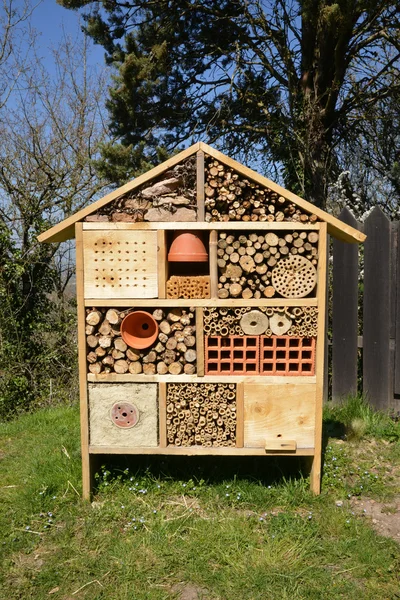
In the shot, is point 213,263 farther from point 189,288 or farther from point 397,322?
point 397,322

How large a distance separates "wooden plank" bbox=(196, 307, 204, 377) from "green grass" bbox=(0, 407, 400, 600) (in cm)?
100

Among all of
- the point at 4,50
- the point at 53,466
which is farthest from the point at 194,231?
the point at 4,50

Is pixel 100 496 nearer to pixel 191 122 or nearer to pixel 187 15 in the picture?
pixel 191 122

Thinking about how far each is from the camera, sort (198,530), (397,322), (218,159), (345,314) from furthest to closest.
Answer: (345,314) < (397,322) < (218,159) < (198,530)

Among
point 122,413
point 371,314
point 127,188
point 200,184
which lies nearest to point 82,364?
point 122,413

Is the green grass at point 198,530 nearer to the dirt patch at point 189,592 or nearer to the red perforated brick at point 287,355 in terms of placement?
the dirt patch at point 189,592

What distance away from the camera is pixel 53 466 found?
3914mm

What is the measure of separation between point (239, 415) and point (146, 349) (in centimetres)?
86

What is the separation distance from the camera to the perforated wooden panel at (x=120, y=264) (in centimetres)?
326

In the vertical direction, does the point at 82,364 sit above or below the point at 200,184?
below

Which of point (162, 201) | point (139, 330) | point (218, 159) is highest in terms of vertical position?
point (218, 159)

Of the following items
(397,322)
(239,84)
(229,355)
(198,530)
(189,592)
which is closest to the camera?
(189,592)

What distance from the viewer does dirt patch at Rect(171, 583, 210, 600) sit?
255 centimetres

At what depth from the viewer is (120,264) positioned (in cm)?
329
